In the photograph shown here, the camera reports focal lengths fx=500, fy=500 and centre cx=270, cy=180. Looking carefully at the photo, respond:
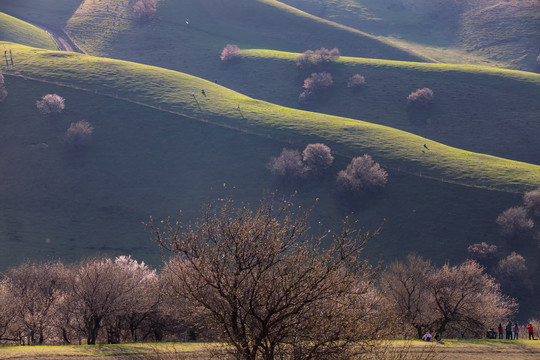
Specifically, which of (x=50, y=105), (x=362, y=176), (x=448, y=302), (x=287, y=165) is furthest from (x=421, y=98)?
(x=448, y=302)

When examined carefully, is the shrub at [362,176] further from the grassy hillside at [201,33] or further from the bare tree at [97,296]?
the grassy hillside at [201,33]

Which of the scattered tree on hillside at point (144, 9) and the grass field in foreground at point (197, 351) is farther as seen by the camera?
the scattered tree on hillside at point (144, 9)

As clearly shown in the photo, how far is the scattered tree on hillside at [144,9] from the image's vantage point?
176 meters

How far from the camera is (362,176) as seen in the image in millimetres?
81000

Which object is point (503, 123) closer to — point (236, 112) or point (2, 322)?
point (236, 112)

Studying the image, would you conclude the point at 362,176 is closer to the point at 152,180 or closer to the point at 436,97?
the point at 152,180

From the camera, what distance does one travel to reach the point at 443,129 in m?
115

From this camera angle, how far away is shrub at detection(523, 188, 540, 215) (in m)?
73.2

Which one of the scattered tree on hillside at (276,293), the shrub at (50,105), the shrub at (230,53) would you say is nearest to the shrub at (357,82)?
the shrub at (230,53)

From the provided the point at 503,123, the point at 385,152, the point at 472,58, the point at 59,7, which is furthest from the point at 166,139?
the point at 472,58

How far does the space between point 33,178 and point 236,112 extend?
134ft

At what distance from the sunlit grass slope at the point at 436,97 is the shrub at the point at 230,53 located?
293cm

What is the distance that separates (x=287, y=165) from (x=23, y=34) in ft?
341

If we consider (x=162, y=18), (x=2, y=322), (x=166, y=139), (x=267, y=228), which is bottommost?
(x=2, y=322)
